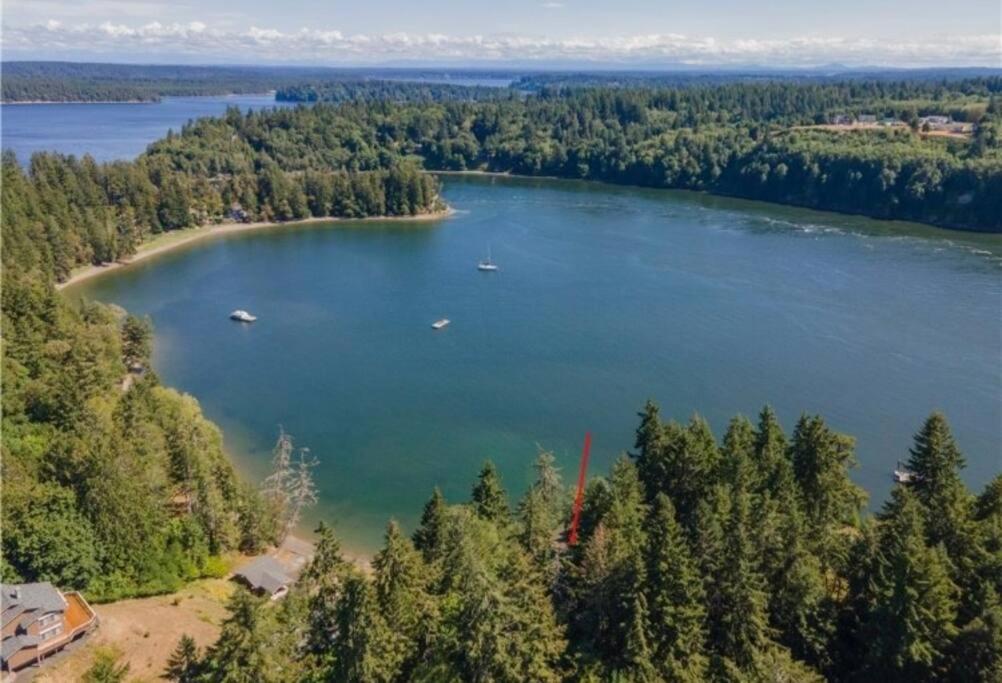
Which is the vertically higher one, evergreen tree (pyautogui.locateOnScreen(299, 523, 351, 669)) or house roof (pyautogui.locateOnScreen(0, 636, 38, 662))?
evergreen tree (pyautogui.locateOnScreen(299, 523, 351, 669))

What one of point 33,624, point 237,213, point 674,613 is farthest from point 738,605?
point 237,213

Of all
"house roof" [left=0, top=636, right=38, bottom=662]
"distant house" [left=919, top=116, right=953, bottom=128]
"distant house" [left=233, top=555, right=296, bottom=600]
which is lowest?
"distant house" [left=233, top=555, right=296, bottom=600]

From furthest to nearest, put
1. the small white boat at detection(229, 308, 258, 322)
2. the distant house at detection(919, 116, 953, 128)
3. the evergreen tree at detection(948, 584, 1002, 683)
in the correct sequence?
the distant house at detection(919, 116, 953, 128)
the small white boat at detection(229, 308, 258, 322)
the evergreen tree at detection(948, 584, 1002, 683)

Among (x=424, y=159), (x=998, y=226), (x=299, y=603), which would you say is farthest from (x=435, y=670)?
(x=424, y=159)

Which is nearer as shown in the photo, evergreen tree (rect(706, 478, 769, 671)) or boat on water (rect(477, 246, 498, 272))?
evergreen tree (rect(706, 478, 769, 671))

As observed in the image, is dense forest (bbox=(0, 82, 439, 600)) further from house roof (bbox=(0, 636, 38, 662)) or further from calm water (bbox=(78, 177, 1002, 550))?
calm water (bbox=(78, 177, 1002, 550))

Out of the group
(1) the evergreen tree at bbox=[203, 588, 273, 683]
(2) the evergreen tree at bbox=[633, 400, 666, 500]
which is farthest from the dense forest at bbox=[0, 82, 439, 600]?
(2) the evergreen tree at bbox=[633, 400, 666, 500]

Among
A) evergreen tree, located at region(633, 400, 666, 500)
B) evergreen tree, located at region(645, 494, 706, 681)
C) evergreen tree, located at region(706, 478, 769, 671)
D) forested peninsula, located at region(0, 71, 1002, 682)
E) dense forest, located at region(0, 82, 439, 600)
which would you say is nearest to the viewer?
forested peninsula, located at region(0, 71, 1002, 682)

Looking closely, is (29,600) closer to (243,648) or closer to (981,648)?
(243,648)
